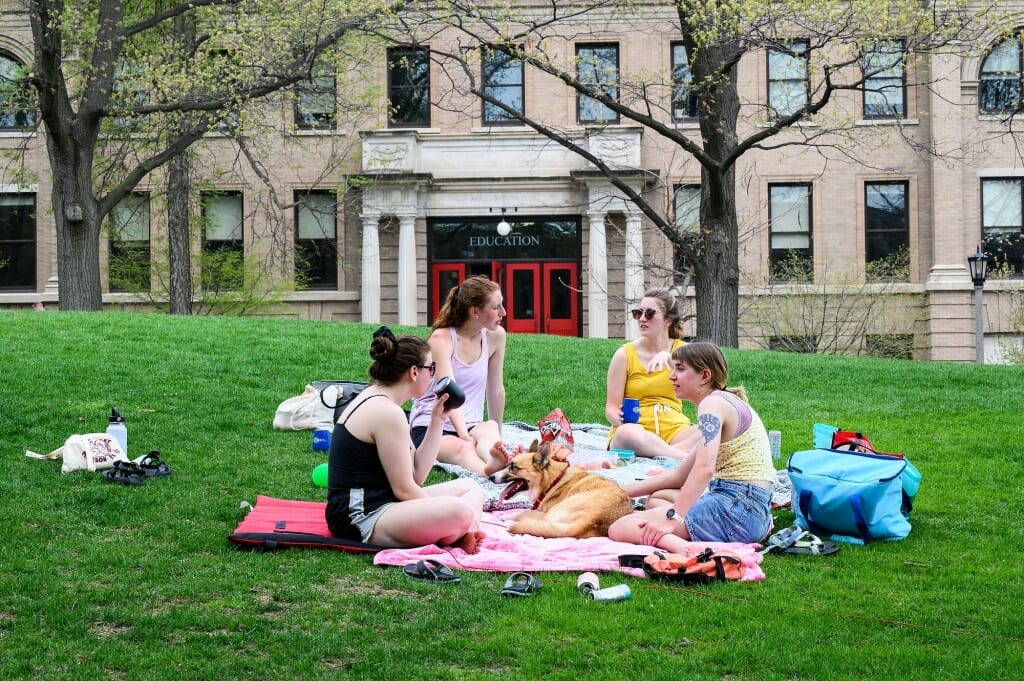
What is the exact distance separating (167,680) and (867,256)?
93.9 ft

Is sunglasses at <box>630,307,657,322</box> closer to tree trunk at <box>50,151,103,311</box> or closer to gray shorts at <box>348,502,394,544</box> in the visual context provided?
gray shorts at <box>348,502,394,544</box>

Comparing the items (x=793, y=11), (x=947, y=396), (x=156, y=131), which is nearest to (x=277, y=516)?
(x=947, y=396)

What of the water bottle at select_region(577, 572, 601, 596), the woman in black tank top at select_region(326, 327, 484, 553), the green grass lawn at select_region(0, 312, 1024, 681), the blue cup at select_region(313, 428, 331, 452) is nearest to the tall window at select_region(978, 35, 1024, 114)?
the green grass lawn at select_region(0, 312, 1024, 681)

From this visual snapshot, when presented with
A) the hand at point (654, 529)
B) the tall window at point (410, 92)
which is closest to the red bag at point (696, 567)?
the hand at point (654, 529)

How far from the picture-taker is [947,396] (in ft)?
47.2

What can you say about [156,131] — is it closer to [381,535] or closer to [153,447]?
[153,447]

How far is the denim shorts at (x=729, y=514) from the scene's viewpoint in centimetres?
640

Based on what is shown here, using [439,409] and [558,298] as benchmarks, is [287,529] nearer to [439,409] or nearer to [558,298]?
[439,409]

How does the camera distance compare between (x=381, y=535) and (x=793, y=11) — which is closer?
(x=381, y=535)

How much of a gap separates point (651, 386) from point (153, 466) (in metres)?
4.26

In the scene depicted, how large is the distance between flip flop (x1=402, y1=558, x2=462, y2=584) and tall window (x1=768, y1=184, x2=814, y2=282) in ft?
85.0

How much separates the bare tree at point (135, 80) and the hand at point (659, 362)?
39.7 ft

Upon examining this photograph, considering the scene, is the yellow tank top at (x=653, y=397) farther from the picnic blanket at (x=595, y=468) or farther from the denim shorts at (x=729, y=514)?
the denim shorts at (x=729, y=514)

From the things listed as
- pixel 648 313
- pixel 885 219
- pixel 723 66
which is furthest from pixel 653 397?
pixel 885 219
